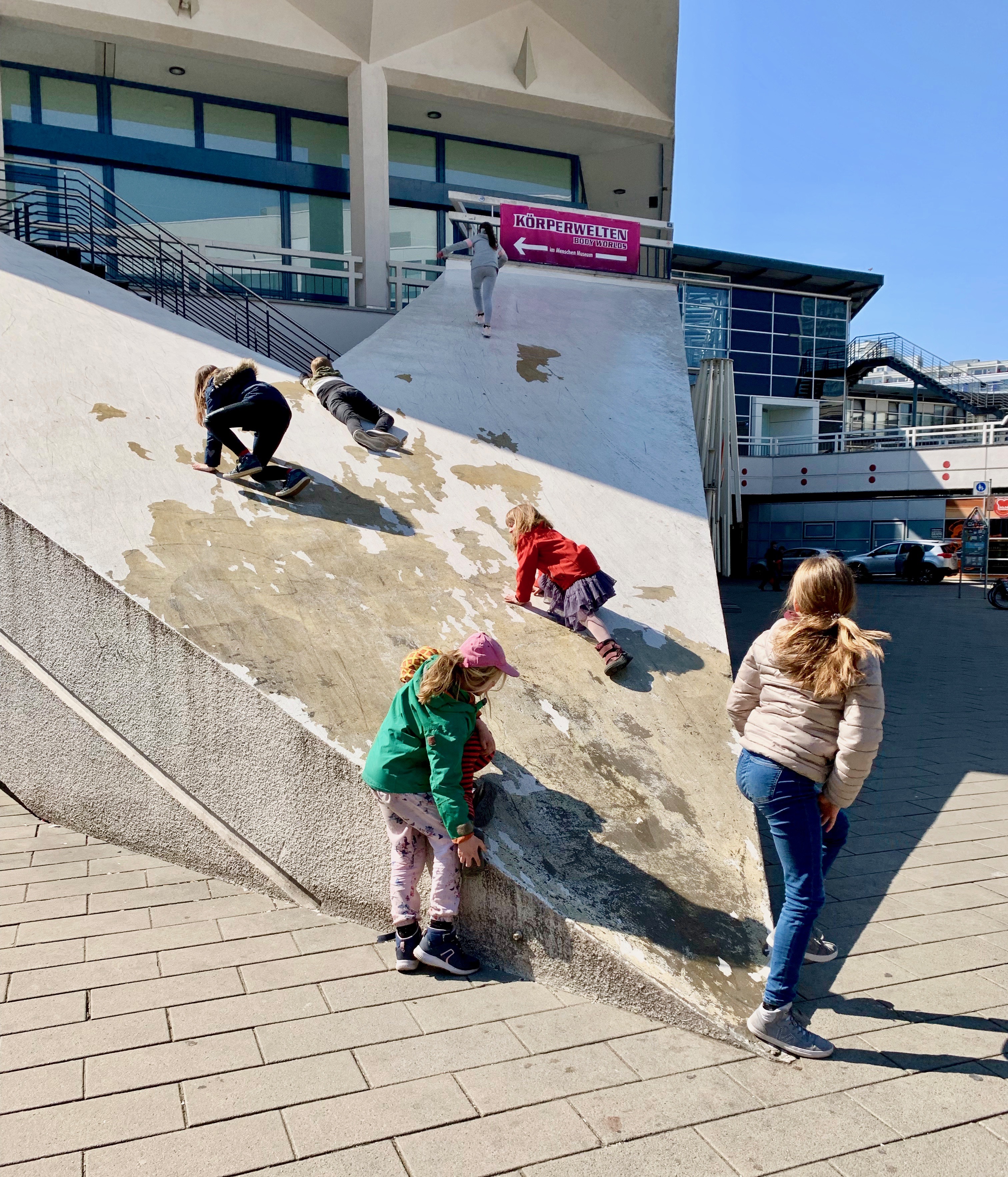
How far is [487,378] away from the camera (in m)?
9.59

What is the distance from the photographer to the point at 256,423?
6.26 m

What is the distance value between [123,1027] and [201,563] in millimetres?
2607

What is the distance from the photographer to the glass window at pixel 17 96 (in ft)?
50.1

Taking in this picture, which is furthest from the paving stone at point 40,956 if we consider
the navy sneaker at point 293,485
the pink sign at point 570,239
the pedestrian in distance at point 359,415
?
the pink sign at point 570,239

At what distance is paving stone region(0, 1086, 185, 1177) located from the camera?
8.34 ft

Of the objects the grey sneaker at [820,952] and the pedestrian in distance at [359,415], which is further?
the pedestrian in distance at [359,415]

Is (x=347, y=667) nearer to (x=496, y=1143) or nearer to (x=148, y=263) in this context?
(x=496, y=1143)

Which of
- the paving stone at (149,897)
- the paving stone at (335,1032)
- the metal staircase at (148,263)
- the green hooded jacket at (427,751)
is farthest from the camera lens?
the metal staircase at (148,263)

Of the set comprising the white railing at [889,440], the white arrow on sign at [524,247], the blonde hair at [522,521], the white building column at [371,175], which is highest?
→ the white building column at [371,175]

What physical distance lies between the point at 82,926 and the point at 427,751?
5.70ft

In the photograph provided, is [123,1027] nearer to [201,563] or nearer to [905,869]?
[201,563]

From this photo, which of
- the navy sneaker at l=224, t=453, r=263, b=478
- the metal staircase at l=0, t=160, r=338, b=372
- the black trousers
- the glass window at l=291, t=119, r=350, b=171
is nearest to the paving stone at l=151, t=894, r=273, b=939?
the navy sneaker at l=224, t=453, r=263, b=478

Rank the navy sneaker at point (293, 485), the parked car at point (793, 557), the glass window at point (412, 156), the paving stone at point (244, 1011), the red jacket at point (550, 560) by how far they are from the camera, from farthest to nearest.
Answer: the parked car at point (793, 557), the glass window at point (412, 156), the navy sneaker at point (293, 485), the red jacket at point (550, 560), the paving stone at point (244, 1011)

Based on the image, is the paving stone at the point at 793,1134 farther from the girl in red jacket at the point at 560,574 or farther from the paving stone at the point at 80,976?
the girl in red jacket at the point at 560,574
